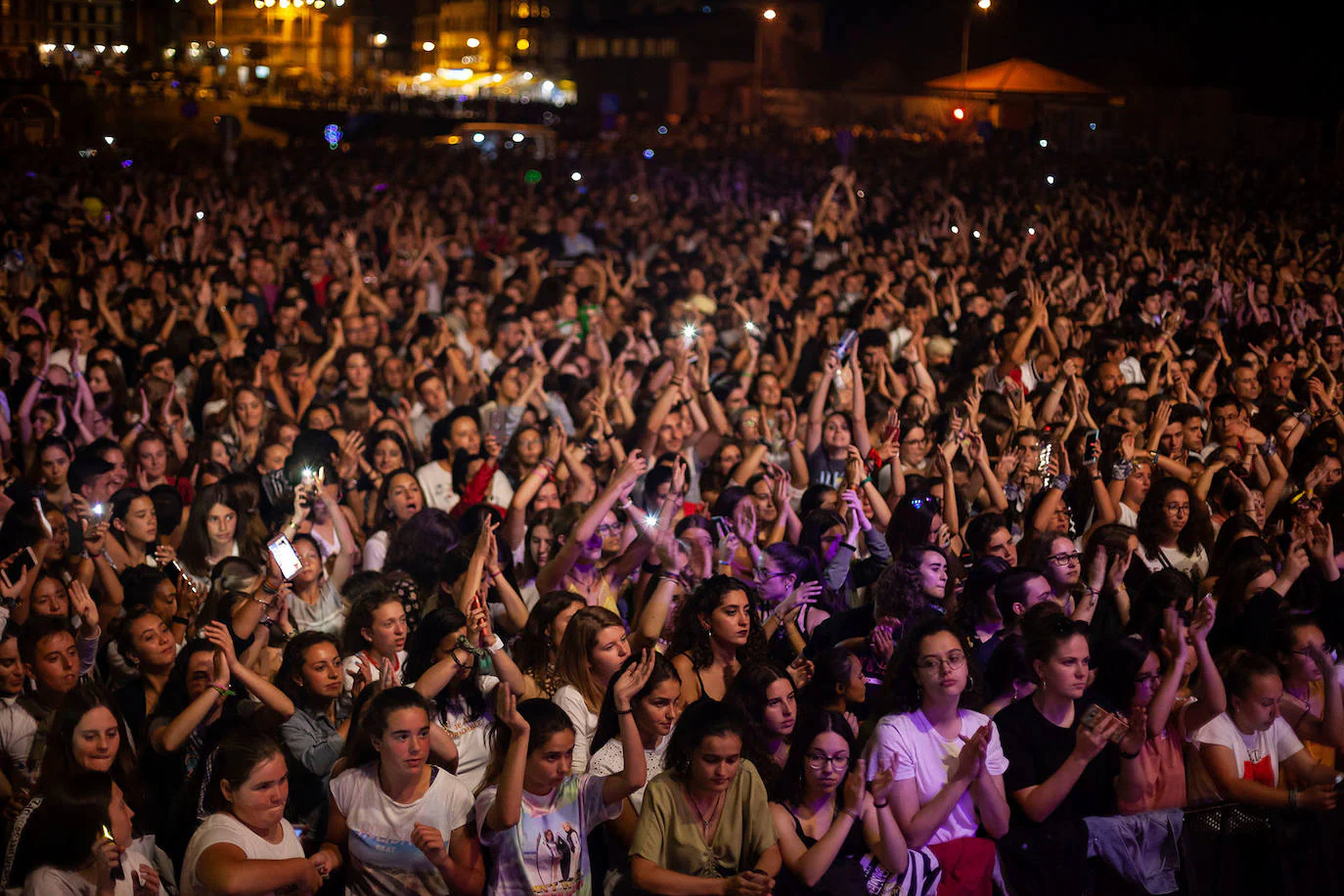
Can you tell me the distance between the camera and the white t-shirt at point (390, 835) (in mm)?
3719

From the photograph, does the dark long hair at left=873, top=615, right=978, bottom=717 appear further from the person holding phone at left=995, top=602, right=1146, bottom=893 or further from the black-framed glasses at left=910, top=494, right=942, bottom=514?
the black-framed glasses at left=910, top=494, right=942, bottom=514

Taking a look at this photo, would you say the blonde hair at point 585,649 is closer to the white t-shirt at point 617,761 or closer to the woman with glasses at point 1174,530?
the white t-shirt at point 617,761

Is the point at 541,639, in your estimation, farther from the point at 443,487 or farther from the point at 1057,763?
the point at 443,487

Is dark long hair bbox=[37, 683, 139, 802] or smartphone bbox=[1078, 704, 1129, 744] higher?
smartphone bbox=[1078, 704, 1129, 744]

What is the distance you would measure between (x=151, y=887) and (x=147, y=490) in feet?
11.6

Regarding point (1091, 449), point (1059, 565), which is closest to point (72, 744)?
point (1059, 565)

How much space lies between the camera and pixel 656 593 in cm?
506

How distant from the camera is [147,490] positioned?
22.2 feet

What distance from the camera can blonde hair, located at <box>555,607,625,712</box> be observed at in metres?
4.52

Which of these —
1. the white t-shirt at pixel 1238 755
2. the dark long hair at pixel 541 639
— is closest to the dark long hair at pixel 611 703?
the dark long hair at pixel 541 639

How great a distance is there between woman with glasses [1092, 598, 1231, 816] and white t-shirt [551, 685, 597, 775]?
1618 mm

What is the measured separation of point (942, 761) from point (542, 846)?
3.87 ft

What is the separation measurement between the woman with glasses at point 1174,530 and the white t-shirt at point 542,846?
3275 mm

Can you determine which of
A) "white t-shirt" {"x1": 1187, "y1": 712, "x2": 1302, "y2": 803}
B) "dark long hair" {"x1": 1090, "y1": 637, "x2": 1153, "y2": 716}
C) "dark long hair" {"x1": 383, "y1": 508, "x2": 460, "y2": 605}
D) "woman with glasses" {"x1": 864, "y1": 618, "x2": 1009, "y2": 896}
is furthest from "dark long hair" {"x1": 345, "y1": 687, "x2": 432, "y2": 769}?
"white t-shirt" {"x1": 1187, "y1": 712, "x2": 1302, "y2": 803}
